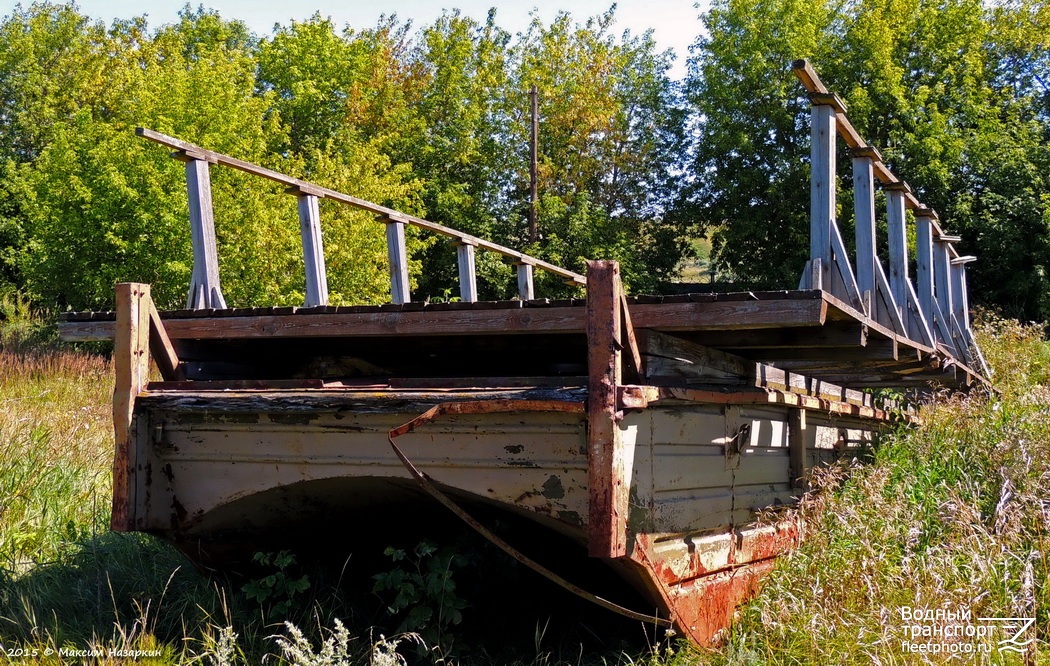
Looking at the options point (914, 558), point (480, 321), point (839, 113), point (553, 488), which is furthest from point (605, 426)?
point (839, 113)

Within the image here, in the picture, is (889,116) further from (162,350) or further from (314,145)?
(162,350)

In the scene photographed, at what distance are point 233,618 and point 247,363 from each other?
1407 millimetres

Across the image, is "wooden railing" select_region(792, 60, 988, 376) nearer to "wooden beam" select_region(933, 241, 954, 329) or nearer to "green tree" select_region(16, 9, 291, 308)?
"wooden beam" select_region(933, 241, 954, 329)

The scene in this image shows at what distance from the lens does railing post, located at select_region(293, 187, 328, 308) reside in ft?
21.7

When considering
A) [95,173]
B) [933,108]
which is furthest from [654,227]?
[95,173]

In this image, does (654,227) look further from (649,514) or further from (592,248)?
(649,514)

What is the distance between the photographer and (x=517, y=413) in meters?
3.94

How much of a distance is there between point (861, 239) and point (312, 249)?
355 centimetres

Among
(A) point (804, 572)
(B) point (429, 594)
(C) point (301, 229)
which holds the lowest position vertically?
(A) point (804, 572)

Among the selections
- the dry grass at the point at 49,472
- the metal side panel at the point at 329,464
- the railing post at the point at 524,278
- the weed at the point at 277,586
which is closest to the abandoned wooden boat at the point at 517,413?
the metal side panel at the point at 329,464

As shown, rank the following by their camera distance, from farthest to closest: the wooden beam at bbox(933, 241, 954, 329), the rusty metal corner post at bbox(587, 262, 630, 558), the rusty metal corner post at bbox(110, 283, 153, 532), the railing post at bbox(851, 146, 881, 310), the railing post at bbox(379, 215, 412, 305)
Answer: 1. the wooden beam at bbox(933, 241, 954, 329)
2. the railing post at bbox(379, 215, 412, 305)
3. the railing post at bbox(851, 146, 881, 310)
4. the rusty metal corner post at bbox(110, 283, 153, 532)
5. the rusty metal corner post at bbox(587, 262, 630, 558)

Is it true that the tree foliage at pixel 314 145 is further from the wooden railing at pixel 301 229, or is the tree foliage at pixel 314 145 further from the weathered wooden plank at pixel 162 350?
the weathered wooden plank at pixel 162 350

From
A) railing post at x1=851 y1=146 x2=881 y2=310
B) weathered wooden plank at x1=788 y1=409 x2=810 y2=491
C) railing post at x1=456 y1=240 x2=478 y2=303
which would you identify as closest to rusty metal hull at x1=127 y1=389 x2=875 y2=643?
weathered wooden plank at x1=788 y1=409 x2=810 y2=491

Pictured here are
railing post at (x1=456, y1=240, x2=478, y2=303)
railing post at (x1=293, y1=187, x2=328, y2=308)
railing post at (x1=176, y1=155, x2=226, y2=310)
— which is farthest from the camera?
railing post at (x1=456, y1=240, x2=478, y2=303)
